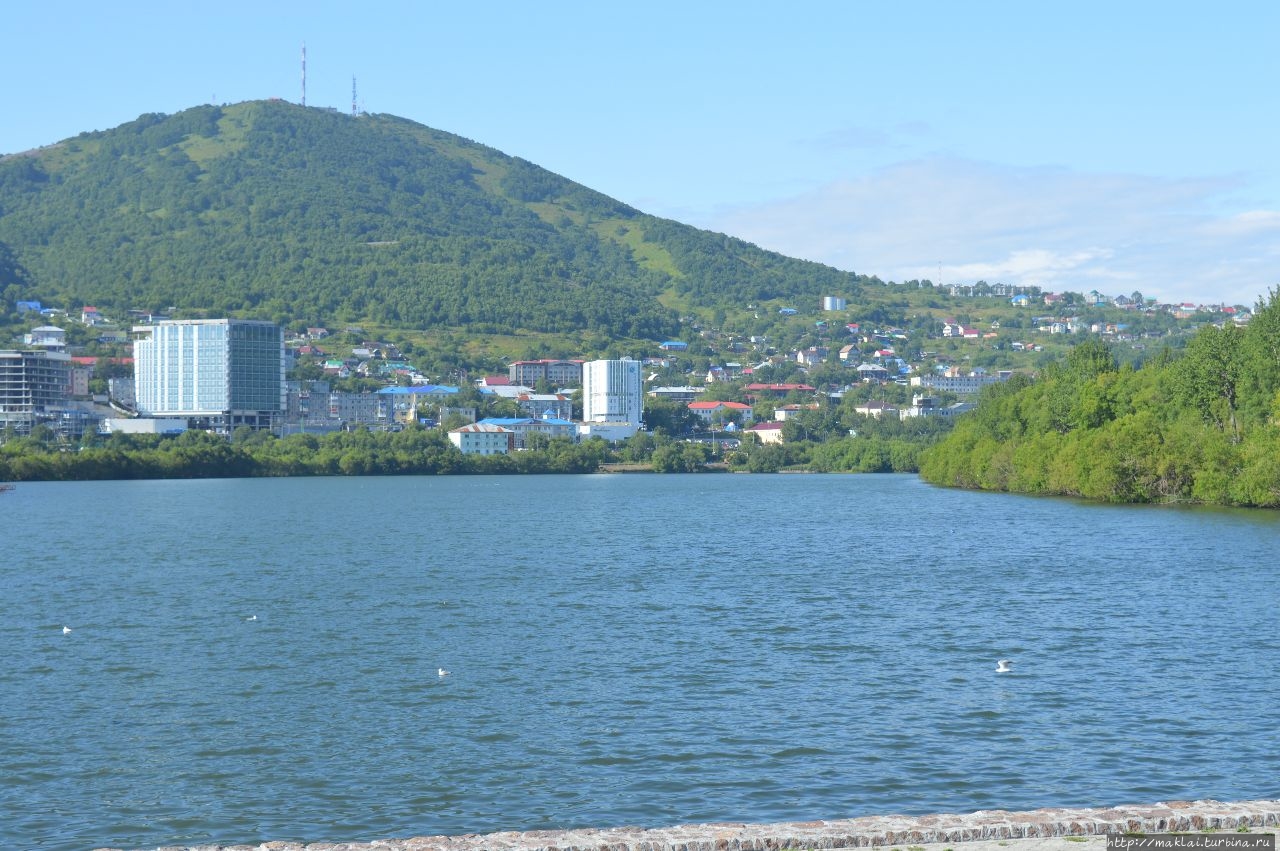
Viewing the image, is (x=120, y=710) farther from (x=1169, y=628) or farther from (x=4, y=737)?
(x=1169, y=628)

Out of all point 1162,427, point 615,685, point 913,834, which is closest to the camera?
point 913,834

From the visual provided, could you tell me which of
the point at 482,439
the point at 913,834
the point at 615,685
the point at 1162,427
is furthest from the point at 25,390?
the point at 913,834

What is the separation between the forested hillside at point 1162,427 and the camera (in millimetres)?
73000

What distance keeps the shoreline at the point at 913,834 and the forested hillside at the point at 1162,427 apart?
5909 centimetres

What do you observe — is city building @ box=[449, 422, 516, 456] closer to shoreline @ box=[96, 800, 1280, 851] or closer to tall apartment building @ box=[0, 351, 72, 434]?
tall apartment building @ box=[0, 351, 72, 434]

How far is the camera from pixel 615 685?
2647 cm

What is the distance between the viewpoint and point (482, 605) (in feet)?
128

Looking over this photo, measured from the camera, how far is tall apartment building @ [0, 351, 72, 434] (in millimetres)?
185750

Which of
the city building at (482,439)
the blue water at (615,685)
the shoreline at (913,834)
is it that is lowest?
the blue water at (615,685)

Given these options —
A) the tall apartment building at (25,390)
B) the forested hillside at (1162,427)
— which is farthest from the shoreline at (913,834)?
the tall apartment building at (25,390)

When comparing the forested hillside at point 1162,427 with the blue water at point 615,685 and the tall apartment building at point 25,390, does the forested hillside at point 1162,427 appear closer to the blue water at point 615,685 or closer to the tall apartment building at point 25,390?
the blue water at point 615,685

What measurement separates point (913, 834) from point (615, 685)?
12.9m

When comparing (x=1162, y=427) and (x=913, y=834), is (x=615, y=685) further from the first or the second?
(x=1162, y=427)

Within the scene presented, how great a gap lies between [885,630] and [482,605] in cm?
1133
